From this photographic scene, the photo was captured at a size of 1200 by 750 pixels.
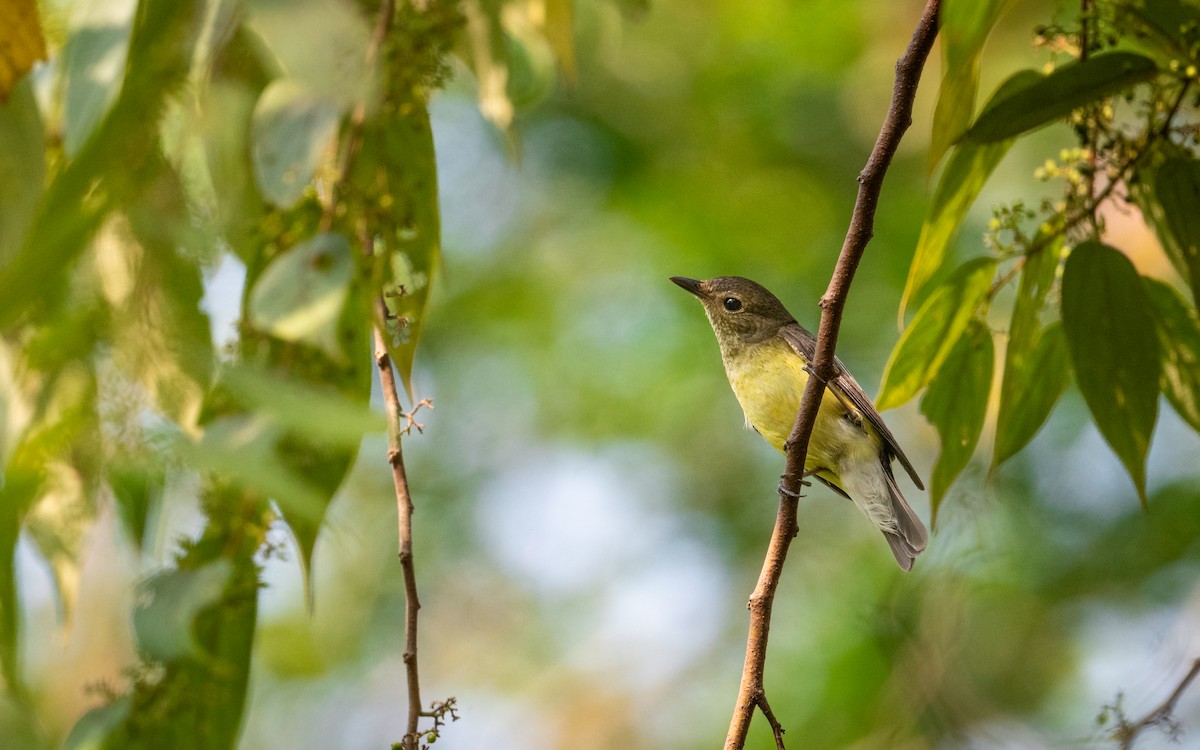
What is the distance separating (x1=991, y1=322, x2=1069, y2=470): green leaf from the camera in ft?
7.33

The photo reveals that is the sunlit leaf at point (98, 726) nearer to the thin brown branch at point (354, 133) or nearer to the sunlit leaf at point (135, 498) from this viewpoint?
the sunlit leaf at point (135, 498)

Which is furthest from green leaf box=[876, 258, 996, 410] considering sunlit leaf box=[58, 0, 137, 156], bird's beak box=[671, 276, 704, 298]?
bird's beak box=[671, 276, 704, 298]

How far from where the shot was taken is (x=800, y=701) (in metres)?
6.11

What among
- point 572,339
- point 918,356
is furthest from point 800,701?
point 918,356

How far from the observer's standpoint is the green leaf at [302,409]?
119 centimetres

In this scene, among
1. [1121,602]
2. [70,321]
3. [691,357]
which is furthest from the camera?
[691,357]

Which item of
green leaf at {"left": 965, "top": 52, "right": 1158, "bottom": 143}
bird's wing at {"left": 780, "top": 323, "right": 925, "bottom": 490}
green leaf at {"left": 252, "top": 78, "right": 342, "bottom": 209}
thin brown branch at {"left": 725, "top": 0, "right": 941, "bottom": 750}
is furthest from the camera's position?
bird's wing at {"left": 780, "top": 323, "right": 925, "bottom": 490}

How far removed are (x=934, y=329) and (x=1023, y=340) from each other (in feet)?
0.55

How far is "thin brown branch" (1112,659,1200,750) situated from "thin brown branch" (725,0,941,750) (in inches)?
29.2

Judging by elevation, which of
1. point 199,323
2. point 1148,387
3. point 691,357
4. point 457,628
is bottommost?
point 1148,387

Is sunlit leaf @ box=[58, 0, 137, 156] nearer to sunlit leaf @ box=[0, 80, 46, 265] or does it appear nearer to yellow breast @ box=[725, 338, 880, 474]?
sunlit leaf @ box=[0, 80, 46, 265]

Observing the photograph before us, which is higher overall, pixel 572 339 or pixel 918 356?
pixel 572 339

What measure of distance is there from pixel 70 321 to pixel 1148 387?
1816 millimetres

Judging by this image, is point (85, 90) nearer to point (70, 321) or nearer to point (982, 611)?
point (70, 321)
